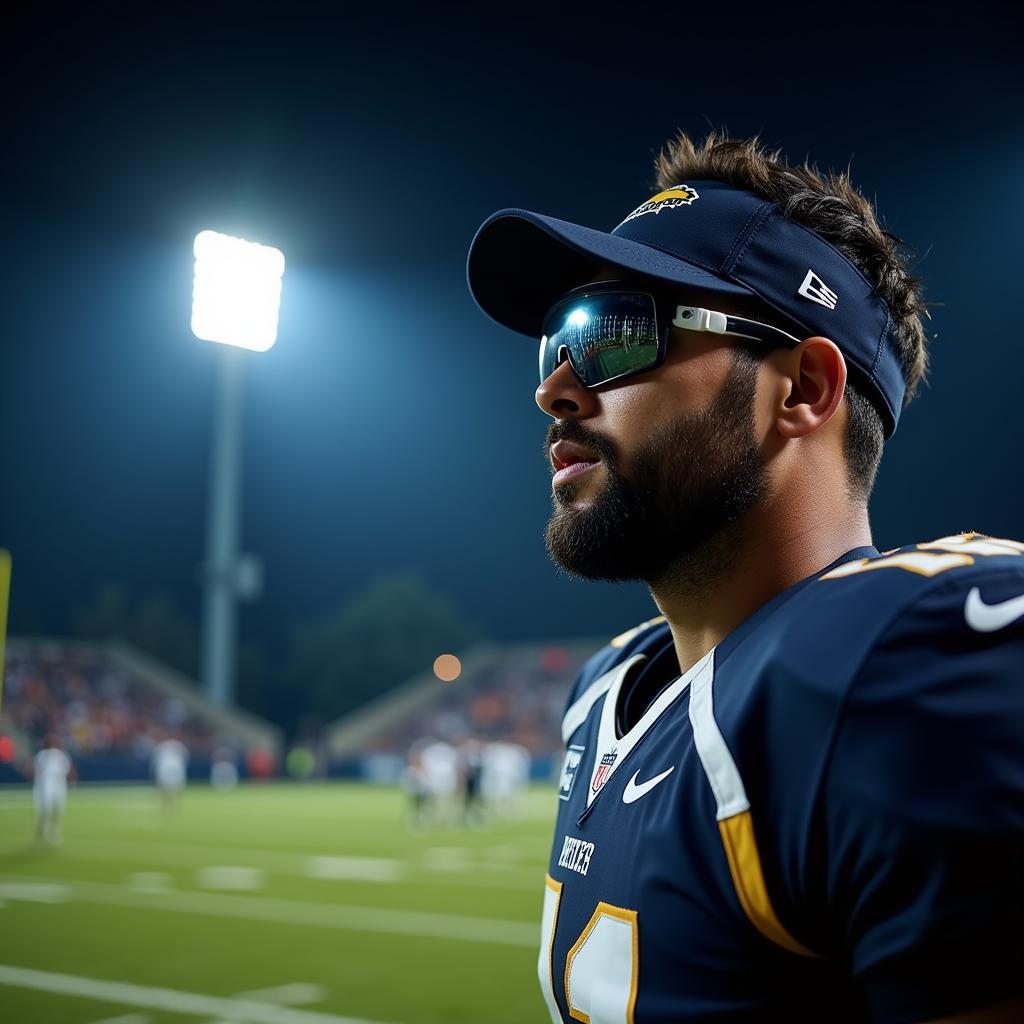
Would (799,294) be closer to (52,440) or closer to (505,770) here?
(505,770)

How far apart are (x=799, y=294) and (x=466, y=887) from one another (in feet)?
34.1

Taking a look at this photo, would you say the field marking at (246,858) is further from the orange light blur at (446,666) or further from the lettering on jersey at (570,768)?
the orange light blur at (446,666)

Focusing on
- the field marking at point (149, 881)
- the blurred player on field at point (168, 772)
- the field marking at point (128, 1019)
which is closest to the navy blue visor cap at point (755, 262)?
the field marking at point (128, 1019)

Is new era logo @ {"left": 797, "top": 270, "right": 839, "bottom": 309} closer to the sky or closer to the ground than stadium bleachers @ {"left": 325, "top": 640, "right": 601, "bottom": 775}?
closer to the sky

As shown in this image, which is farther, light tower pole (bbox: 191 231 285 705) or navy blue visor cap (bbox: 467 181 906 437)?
light tower pole (bbox: 191 231 285 705)

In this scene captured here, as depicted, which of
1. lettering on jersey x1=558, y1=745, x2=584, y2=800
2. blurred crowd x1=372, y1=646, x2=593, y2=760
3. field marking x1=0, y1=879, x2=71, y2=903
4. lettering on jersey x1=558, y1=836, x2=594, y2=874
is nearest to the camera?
lettering on jersey x1=558, y1=836, x2=594, y2=874

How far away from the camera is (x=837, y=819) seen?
1039 mm

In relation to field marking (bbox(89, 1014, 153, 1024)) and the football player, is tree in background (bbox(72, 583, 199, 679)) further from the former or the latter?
the football player

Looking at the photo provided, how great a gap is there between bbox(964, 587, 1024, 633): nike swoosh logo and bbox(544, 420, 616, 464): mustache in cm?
59

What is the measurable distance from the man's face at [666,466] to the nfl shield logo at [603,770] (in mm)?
252

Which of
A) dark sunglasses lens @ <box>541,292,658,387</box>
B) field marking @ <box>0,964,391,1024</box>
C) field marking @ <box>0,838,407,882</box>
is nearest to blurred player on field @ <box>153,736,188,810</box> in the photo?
field marking @ <box>0,838,407,882</box>

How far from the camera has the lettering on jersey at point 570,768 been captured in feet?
5.81

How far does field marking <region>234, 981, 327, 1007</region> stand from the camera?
20.8ft

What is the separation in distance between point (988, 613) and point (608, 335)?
2.30 ft
